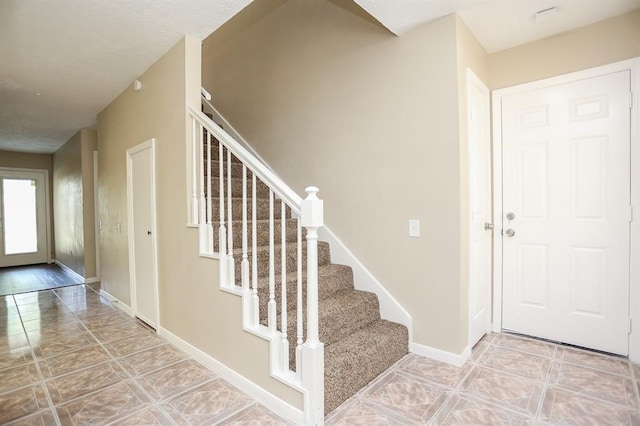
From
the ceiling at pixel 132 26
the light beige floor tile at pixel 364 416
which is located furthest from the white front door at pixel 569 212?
the light beige floor tile at pixel 364 416

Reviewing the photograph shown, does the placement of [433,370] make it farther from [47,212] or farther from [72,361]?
[47,212]

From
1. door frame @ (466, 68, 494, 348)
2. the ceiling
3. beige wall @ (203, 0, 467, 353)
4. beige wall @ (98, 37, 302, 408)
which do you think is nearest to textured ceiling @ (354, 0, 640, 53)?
the ceiling

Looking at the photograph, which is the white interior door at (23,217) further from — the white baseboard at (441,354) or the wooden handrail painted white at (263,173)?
the white baseboard at (441,354)

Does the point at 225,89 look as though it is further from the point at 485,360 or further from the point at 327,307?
the point at 485,360

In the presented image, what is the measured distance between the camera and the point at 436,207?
236 cm

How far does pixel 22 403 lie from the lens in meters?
1.97

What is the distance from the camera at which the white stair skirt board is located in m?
2.56

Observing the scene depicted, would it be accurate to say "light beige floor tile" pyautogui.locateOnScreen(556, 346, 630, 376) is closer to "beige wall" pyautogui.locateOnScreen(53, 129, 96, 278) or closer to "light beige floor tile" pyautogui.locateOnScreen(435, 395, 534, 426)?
"light beige floor tile" pyautogui.locateOnScreen(435, 395, 534, 426)

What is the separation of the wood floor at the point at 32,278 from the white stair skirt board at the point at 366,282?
4.67 metres

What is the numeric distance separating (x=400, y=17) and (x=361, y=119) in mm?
773

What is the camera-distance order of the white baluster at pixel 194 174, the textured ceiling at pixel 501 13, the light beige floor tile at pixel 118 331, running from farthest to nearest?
the light beige floor tile at pixel 118 331 < the white baluster at pixel 194 174 < the textured ceiling at pixel 501 13

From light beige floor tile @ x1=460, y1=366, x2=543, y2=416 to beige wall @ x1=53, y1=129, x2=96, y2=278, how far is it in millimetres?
5658

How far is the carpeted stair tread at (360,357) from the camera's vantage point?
6.13ft

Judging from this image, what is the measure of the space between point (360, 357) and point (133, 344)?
201 cm
